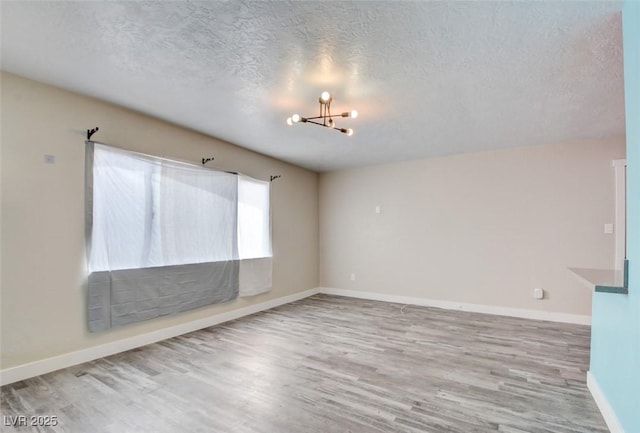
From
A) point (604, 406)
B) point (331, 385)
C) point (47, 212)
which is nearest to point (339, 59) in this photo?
point (331, 385)

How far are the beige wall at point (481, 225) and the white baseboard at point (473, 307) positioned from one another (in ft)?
0.23

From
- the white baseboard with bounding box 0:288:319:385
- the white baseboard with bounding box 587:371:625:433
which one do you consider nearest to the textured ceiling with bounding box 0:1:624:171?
the white baseboard with bounding box 0:288:319:385

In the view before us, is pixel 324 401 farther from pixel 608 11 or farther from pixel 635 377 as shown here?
pixel 608 11

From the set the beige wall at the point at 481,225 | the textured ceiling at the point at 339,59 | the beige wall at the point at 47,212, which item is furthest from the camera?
the beige wall at the point at 481,225

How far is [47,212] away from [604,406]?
14.8ft

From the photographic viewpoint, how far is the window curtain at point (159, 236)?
2.96 m

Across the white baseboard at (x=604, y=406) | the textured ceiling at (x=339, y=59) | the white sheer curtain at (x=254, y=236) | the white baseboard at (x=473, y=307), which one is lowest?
the white baseboard at (x=473, y=307)

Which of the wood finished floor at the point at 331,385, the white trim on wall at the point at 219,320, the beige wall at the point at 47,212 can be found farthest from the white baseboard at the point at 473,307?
the beige wall at the point at 47,212

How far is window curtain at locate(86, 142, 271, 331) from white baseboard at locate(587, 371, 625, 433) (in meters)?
3.87

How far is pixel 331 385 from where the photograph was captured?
2.42 m

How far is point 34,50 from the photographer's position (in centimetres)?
215

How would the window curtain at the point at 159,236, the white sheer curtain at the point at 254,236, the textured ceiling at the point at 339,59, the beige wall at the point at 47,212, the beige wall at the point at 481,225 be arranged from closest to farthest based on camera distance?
the textured ceiling at the point at 339,59
the beige wall at the point at 47,212
the window curtain at the point at 159,236
the beige wall at the point at 481,225
the white sheer curtain at the point at 254,236

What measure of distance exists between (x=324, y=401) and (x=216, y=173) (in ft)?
9.96

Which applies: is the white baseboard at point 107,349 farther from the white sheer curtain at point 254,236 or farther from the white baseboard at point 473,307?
the white baseboard at point 473,307
